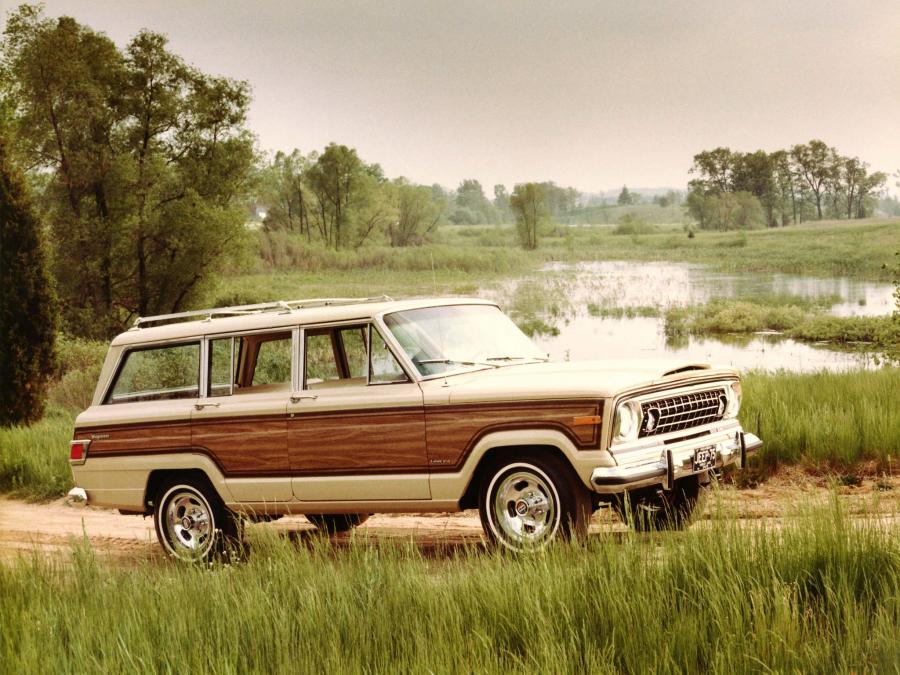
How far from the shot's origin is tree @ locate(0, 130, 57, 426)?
21188 millimetres

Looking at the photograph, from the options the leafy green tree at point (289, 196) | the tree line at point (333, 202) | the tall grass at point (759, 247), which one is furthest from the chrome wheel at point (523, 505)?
the leafy green tree at point (289, 196)

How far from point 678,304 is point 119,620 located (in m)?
38.1

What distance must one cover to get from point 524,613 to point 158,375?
512 centimetres

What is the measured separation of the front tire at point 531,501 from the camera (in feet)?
23.0

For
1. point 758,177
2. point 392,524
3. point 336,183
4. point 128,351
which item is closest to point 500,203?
point 336,183

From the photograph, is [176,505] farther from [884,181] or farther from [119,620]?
[884,181]

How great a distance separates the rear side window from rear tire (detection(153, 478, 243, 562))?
2.56 ft

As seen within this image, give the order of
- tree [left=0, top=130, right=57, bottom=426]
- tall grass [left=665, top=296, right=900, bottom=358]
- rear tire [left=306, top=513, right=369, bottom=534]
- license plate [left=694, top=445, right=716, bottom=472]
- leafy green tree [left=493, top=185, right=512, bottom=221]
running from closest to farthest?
license plate [left=694, top=445, right=716, bottom=472] < rear tire [left=306, top=513, right=369, bottom=534] < tree [left=0, top=130, right=57, bottom=426] < tall grass [left=665, top=296, right=900, bottom=358] < leafy green tree [left=493, top=185, right=512, bottom=221]

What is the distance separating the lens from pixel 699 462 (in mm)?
7434

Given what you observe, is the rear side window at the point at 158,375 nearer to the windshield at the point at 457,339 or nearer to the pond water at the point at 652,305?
the windshield at the point at 457,339

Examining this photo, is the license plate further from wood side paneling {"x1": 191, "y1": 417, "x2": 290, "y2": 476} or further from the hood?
wood side paneling {"x1": 191, "y1": 417, "x2": 290, "y2": 476}

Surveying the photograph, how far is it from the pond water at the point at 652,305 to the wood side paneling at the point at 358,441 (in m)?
15.8

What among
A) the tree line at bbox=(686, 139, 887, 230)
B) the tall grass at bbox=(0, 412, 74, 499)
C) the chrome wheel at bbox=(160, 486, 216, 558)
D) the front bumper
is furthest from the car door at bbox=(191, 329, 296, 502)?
the tree line at bbox=(686, 139, 887, 230)

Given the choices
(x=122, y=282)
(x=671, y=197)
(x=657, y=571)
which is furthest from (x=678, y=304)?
(x=671, y=197)
